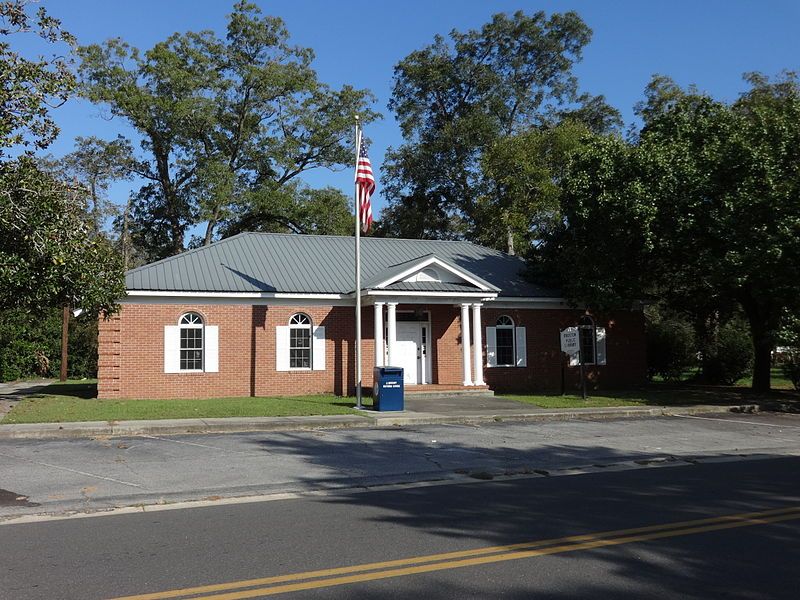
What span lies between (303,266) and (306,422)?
32.8 feet

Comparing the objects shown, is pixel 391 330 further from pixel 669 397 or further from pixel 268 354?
pixel 669 397

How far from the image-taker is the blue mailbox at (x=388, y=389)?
712 inches

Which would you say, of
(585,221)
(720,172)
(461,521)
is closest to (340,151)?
(585,221)

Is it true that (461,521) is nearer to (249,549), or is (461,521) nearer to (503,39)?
(249,549)

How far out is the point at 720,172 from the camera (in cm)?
2050

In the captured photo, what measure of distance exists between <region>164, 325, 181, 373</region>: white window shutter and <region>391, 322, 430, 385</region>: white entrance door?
22.9ft

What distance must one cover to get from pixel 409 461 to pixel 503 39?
4387 centimetres

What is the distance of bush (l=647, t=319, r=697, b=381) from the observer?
99.5 ft

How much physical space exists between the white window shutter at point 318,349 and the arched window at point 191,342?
3.48 meters

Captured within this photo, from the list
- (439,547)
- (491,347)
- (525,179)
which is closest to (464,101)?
(525,179)

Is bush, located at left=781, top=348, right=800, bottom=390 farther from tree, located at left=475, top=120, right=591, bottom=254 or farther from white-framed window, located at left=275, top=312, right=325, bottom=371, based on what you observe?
white-framed window, located at left=275, top=312, right=325, bottom=371

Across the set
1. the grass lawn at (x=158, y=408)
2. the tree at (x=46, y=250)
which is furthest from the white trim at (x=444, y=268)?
the tree at (x=46, y=250)

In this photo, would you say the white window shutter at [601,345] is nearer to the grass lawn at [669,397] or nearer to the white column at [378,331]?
the grass lawn at [669,397]

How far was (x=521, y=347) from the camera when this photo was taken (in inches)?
1006
